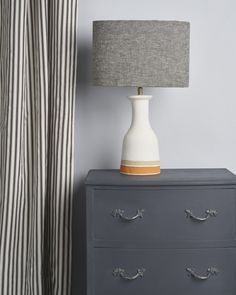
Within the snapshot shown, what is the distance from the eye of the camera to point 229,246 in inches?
70.7

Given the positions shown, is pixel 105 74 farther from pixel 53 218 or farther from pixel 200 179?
pixel 53 218

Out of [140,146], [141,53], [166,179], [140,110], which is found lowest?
[166,179]

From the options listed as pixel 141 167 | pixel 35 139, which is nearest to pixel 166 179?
pixel 141 167

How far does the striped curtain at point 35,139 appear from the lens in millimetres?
1951

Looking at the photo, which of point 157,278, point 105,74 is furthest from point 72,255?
point 105,74

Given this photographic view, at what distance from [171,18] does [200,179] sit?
744 millimetres

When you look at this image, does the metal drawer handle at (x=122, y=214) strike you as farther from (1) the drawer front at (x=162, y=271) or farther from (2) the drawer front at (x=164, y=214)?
(1) the drawer front at (x=162, y=271)

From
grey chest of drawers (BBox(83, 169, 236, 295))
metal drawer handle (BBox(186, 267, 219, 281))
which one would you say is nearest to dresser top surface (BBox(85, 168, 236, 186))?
grey chest of drawers (BBox(83, 169, 236, 295))

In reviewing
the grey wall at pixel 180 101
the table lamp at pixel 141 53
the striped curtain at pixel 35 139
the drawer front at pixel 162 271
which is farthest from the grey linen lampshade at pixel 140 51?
the drawer front at pixel 162 271

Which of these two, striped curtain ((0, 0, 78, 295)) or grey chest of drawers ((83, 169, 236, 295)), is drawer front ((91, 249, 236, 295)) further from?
striped curtain ((0, 0, 78, 295))

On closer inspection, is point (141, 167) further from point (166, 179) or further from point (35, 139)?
point (35, 139)

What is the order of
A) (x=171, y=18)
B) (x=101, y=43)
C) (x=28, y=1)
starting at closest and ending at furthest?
(x=101, y=43) → (x=28, y=1) → (x=171, y=18)

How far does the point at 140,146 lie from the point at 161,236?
0.34 metres

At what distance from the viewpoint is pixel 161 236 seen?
1.80m
